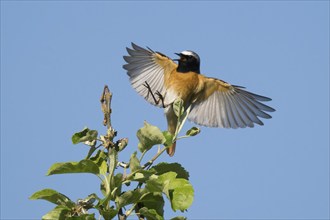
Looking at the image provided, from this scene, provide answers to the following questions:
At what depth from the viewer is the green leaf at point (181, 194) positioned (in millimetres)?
3576

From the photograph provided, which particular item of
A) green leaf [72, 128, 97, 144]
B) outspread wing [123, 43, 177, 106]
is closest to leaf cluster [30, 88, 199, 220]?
green leaf [72, 128, 97, 144]

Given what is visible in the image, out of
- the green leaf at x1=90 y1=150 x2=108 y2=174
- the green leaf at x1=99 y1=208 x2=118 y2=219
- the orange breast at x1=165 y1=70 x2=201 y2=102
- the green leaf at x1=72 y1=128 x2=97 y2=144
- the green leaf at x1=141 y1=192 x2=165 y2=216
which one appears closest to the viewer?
the green leaf at x1=99 y1=208 x2=118 y2=219

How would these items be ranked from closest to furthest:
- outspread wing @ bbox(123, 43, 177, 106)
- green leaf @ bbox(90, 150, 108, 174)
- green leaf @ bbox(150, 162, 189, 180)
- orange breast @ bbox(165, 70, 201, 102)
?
1. green leaf @ bbox(90, 150, 108, 174)
2. green leaf @ bbox(150, 162, 189, 180)
3. orange breast @ bbox(165, 70, 201, 102)
4. outspread wing @ bbox(123, 43, 177, 106)

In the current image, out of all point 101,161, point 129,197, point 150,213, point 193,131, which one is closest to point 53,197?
point 101,161

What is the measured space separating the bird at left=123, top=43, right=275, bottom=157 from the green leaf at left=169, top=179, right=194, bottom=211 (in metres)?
3.85

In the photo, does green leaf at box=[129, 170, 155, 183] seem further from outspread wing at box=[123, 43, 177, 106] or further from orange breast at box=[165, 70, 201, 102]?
outspread wing at box=[123, 43, 177, 106]

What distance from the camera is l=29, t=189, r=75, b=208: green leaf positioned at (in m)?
3.58

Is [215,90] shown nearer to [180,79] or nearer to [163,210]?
[180,79]

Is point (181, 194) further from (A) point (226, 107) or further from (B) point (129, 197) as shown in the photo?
(A) point (226, 107)

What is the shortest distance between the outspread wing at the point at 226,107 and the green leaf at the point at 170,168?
3.61 metres

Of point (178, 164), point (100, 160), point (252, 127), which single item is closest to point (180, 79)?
point (252, 127)

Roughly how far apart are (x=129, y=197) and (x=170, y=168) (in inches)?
23.2

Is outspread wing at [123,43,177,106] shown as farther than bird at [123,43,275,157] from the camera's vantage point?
Yes

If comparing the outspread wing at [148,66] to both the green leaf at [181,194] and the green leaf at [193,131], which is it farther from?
the green leaf at [181,194]
